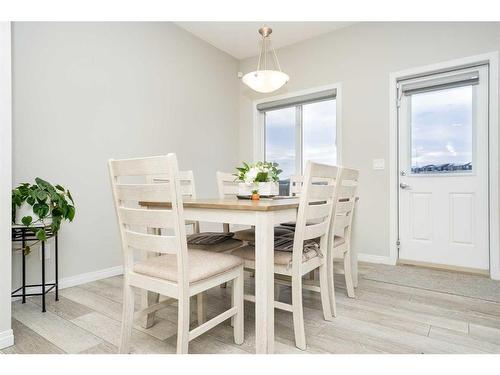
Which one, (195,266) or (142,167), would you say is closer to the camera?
(142,167)

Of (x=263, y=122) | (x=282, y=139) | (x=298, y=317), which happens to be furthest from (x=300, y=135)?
(x=298, y=317)

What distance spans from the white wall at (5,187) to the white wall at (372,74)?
2850mm

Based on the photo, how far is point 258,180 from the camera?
6.74ft

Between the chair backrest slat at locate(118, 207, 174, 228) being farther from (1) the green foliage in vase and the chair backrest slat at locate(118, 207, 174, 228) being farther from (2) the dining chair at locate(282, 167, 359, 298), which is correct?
(2) the dining chair at locate(282, 167, 359, 298)

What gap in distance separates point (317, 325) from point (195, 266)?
0.89m

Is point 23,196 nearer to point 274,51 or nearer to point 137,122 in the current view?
point 137,122

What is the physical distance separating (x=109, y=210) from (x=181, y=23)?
2272 mm

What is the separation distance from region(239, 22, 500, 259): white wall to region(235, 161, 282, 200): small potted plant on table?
1.74 metres

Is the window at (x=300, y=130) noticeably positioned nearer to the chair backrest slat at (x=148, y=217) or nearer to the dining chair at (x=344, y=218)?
Answer: the dining chair at (x=344, y=218)

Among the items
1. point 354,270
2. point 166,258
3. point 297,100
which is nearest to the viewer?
point 166,258

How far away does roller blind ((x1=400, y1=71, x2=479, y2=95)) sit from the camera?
2910mm

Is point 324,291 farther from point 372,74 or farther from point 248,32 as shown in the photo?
point 248,32

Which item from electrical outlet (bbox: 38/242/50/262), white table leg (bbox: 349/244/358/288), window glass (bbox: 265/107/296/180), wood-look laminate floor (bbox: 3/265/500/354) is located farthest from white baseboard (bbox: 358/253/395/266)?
electrical outlet (bbox: 38/242/50/262)

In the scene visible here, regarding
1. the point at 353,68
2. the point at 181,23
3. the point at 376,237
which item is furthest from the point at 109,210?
the point at 353,68
